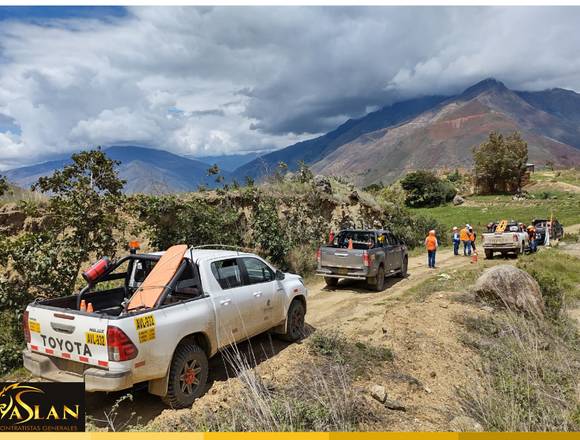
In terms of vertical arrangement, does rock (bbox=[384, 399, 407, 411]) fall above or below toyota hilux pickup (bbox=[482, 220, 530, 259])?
below

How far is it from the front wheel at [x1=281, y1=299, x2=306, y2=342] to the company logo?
14.1 feet

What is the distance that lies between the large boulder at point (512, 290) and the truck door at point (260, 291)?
20.8 ft

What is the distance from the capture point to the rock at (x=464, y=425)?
5250 mm

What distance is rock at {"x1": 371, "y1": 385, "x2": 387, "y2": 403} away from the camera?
612 cm

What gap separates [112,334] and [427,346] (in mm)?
6104

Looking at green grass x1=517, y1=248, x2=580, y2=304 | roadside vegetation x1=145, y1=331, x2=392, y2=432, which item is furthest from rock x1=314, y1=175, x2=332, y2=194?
roadside vegetation x1=145, y1=331, x2=392, y2=432

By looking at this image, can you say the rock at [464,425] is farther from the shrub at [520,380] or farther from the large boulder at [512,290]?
the large boulder at [512,290]

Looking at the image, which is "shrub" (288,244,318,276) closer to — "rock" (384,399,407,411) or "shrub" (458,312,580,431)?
"shrub" (458,312,580,431)

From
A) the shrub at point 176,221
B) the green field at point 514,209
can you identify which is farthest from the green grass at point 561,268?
the green field at point 514,209

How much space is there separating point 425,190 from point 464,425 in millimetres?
59768

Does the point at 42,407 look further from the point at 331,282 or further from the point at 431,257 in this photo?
the point at 431,257

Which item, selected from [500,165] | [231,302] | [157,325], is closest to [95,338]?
[157,325]

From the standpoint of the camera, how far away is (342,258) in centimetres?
1339

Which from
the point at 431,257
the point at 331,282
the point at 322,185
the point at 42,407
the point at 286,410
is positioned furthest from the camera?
the point at 322,185
